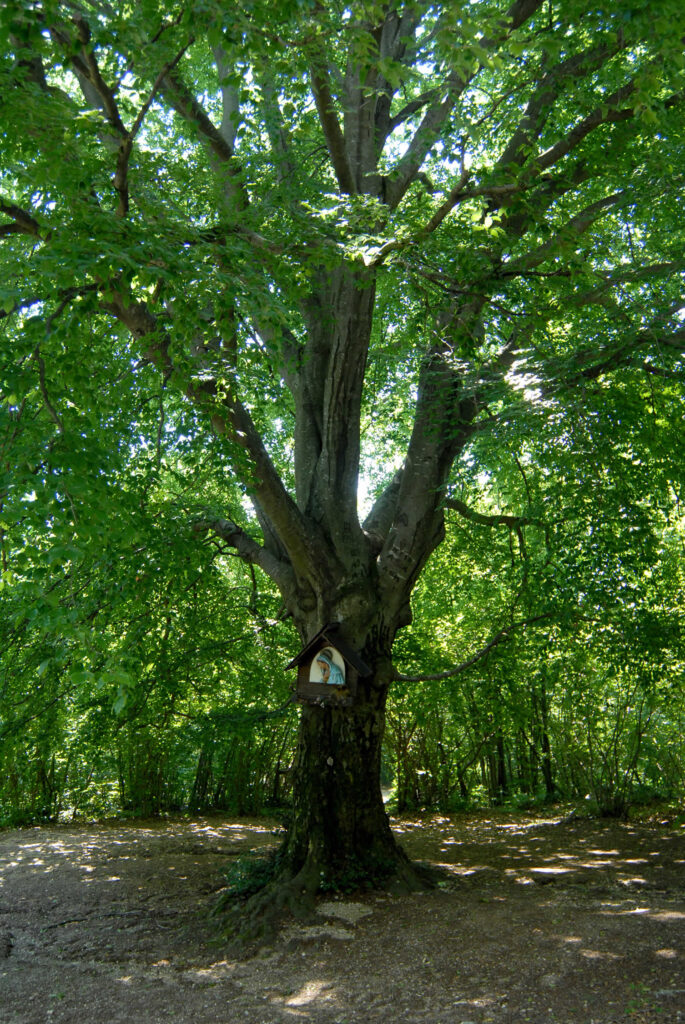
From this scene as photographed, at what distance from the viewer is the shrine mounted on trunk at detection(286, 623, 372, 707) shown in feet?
19.0

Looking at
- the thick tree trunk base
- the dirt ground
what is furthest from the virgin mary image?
the dirt ground

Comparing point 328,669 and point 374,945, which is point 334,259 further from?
point 374,945

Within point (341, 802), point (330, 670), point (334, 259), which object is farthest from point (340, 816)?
point (334, 259)

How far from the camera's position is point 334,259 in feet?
16.3

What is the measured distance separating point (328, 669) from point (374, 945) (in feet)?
6.20

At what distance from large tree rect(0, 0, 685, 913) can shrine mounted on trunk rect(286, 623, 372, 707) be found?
8.0 inches

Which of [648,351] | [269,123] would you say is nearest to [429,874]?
[648,351]

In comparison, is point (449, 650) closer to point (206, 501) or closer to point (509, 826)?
point (509, 826)

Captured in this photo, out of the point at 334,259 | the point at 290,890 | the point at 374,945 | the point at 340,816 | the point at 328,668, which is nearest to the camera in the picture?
the point at 374,945

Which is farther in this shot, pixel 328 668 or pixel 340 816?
pixel 328 668

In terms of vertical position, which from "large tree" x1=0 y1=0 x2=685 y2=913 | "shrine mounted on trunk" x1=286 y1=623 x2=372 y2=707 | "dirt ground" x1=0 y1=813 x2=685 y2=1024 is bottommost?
A: "dirt ground" x1=0 y1=813 x2=685 y2=1024

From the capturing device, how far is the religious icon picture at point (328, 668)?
5.79 m

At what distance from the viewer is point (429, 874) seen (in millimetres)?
6121

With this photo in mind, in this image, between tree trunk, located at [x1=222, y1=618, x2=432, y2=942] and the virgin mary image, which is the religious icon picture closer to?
the virgin mary image
